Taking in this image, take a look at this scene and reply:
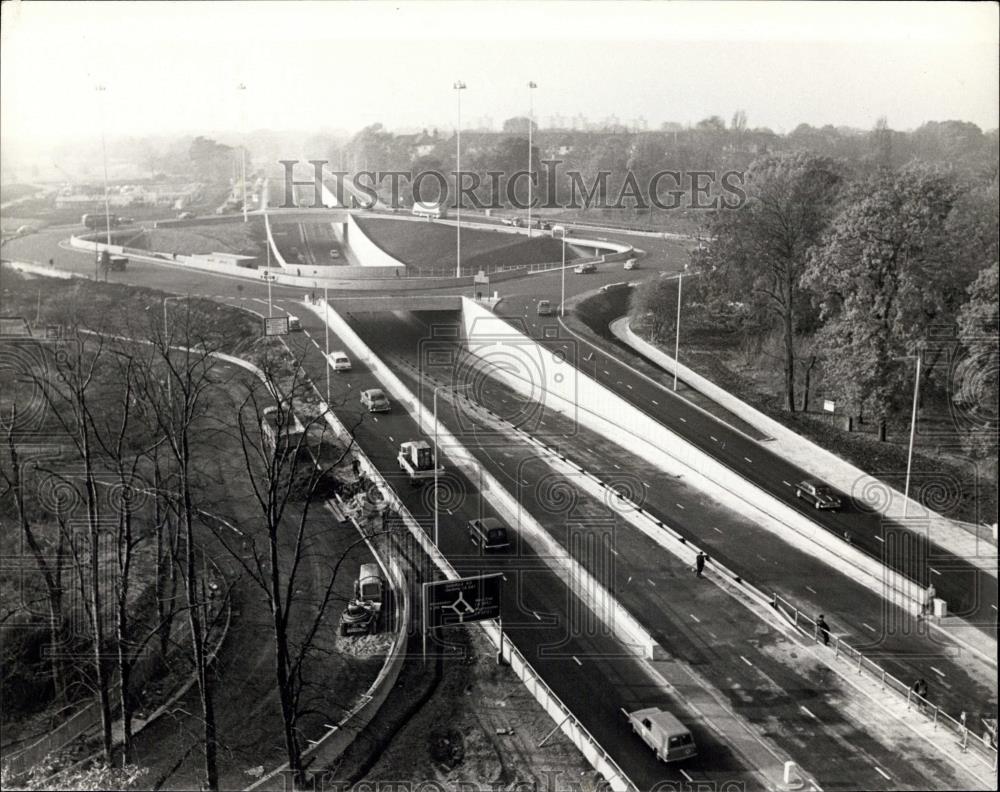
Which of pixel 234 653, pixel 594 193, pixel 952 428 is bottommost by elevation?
Result: pixel 234 653

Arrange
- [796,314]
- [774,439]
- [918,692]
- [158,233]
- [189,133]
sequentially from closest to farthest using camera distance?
[918,692], [774,439], [796,314], [158,233], [189,133]

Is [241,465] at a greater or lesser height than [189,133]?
lesser

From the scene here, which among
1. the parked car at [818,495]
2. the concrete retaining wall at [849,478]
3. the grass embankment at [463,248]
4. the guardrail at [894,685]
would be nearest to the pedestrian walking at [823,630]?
the guardrail at [894,685]

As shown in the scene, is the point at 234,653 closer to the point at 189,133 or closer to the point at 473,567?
the point at 473,567

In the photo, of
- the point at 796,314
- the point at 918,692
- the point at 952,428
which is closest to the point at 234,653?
the point at 918,692

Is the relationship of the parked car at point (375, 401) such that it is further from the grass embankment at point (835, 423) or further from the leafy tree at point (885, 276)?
the leafy tree at point (885, 276)

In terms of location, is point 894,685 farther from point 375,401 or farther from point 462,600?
point 375,401

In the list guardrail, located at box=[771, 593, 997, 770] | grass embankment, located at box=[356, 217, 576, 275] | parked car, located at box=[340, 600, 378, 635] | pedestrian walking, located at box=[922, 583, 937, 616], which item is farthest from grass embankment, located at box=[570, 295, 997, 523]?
grass embankment, located at box=[356, 217, 576, 275]
